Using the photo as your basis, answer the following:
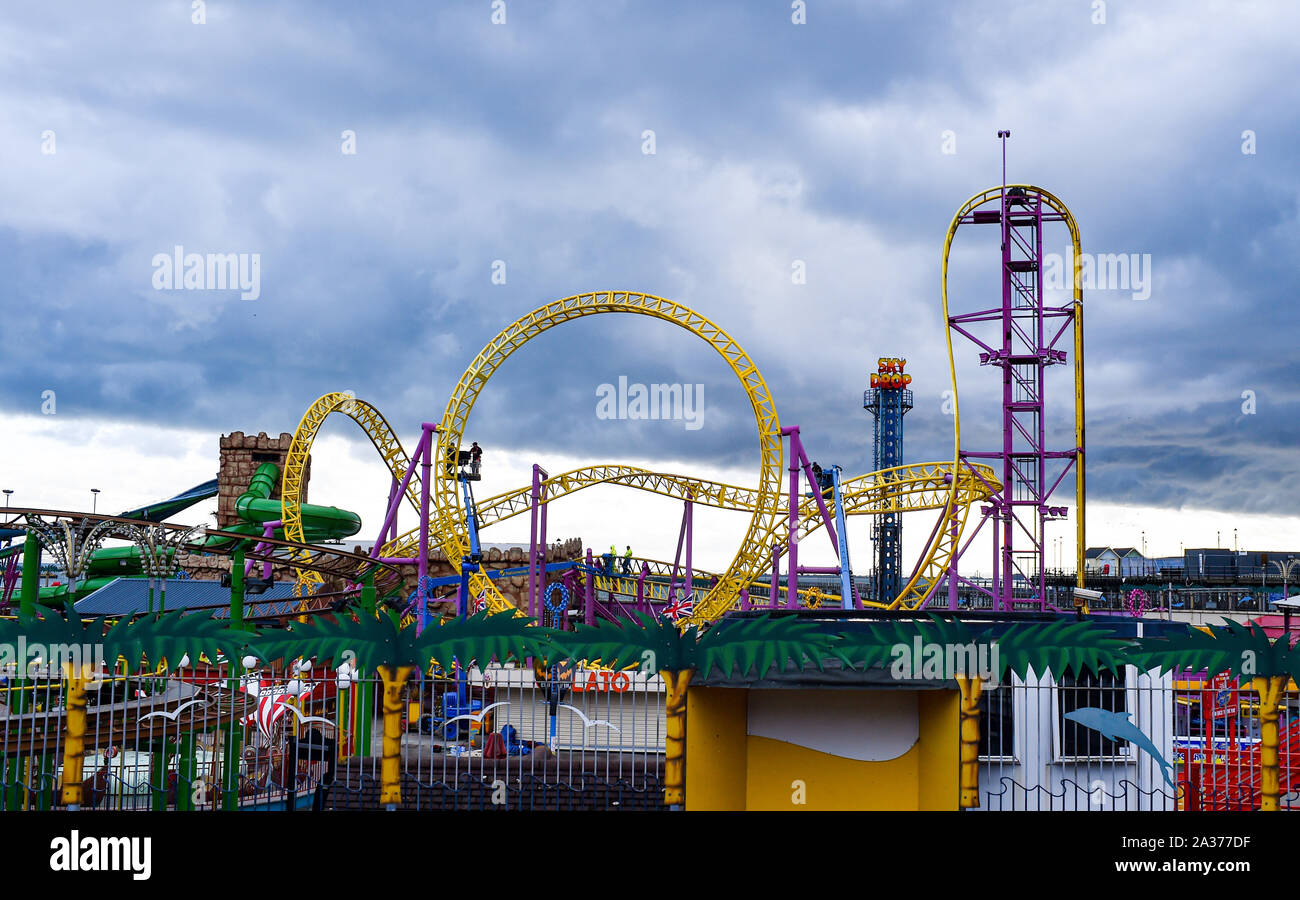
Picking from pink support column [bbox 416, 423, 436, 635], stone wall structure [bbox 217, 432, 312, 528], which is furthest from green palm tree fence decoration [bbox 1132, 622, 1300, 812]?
stone wall structure [bbox 217, 432, 312, 528]

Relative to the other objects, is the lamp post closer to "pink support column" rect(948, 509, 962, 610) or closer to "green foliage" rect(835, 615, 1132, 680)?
"pink support column" rect(948, 509, 962, 610)

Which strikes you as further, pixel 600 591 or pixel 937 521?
pixel 600 591

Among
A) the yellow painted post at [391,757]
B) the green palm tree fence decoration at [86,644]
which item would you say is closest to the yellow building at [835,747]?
the yellow painted post at [391,757]

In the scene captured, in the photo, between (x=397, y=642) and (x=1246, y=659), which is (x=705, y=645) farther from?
(x=1246, y=659)

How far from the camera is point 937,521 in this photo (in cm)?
2983

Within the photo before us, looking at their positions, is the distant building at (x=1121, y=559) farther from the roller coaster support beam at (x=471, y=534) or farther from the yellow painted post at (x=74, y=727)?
the yellow painted post at (x=74, y=727)

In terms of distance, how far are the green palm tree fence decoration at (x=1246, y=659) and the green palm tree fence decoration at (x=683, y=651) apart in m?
2.99

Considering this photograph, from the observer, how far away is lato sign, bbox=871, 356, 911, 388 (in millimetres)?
58656

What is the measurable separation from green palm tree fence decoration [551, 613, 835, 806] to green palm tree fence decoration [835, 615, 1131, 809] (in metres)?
0.40


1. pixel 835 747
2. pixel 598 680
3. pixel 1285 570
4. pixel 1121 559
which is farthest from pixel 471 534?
pixel 1121 559

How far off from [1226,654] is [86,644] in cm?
994
